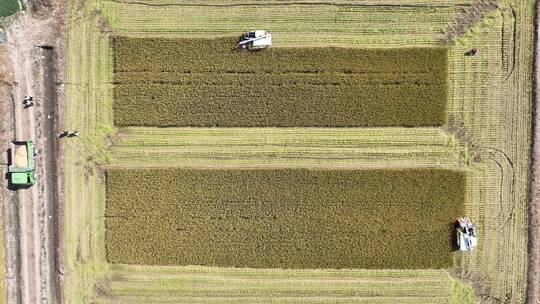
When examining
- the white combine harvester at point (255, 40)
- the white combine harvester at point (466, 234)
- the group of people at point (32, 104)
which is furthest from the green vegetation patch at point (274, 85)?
the white combine harvester at point (466, 234)

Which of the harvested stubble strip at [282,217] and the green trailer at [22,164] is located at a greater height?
the green trailer at [22,164]

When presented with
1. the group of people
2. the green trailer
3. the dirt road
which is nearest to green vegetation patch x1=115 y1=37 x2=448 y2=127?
the group of people

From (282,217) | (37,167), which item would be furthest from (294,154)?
(37,167)

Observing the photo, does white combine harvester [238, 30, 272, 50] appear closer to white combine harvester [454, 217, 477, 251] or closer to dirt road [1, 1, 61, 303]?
dirt road [1, 1, 61, 303]

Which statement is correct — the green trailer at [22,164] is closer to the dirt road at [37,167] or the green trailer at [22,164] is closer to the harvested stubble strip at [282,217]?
the dirt road at [37,167]

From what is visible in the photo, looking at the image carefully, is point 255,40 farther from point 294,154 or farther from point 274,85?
point 294,154

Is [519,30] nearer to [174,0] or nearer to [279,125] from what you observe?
[279,125]

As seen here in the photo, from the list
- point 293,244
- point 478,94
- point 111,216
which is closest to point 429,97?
point 478,94
